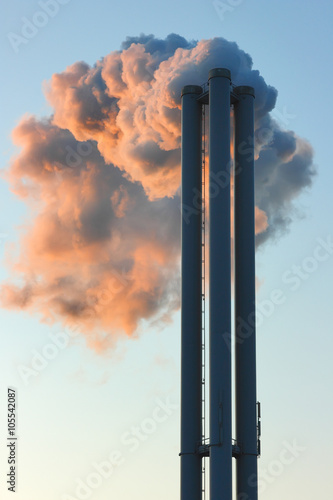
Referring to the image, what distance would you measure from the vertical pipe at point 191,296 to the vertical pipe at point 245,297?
2.69m

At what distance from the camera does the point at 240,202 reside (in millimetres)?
66875

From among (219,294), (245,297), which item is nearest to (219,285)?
(219,294)

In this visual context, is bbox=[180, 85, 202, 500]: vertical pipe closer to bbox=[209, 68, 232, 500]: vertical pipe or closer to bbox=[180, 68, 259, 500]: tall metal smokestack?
bbox=[180, 68, 259, 500]: tall metal smokestack

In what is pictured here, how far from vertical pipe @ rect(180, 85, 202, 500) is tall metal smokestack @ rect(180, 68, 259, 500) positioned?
0.22ft

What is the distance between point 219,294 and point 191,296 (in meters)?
3.85

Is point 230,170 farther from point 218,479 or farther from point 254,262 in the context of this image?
point 218,479

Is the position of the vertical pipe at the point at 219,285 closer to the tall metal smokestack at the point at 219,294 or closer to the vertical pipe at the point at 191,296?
the tall metal smokestack at the point at 219,294

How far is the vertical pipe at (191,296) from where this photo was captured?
62219 mm

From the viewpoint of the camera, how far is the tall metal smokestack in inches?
2383

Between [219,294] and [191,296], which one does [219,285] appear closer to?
[219,294]

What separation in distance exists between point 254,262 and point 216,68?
14.5 meters

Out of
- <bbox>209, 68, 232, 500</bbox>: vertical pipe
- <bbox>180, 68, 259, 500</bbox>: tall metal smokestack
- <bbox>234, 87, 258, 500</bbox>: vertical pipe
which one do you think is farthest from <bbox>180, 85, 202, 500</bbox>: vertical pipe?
<bbox>209, 68, 232, 500</bbox>: vertical pipe

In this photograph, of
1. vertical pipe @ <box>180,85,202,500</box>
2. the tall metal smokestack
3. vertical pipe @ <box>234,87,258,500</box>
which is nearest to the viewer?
the tall metal smokestack

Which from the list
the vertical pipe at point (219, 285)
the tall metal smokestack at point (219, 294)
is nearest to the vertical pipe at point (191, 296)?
the tall metal smokestack at point (219, 294)
